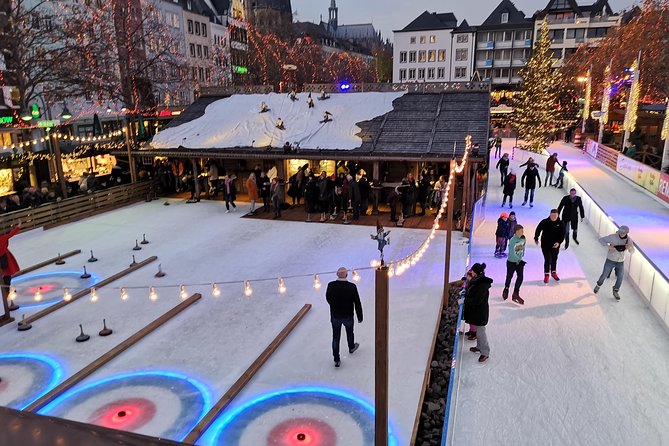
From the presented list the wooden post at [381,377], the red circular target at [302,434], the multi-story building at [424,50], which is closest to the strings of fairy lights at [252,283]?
the red circular target at [302,434]

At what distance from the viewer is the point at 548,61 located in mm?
32938

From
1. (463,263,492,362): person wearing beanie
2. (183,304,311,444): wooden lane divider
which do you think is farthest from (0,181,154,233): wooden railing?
(463,263,492,362): person wearing beanie

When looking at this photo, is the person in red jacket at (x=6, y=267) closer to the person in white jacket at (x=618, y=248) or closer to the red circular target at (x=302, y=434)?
the red circular target at (x=302, y=434)

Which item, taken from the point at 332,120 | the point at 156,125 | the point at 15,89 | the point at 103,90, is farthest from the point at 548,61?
the point at 15,89

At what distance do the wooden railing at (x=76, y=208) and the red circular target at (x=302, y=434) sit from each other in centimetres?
1266

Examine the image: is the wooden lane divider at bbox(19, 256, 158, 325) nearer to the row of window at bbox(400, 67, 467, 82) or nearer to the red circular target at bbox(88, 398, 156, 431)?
the red circular target at bbox(88, 398, 156, 431)

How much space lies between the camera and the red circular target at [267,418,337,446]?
227 inches

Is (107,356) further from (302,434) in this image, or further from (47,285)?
(47,285)

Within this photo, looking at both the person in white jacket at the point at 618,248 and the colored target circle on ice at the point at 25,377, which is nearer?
the colored target circle on ice at the point at 25,377

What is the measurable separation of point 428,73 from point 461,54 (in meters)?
4.83

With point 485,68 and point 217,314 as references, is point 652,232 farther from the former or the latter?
point 485,68

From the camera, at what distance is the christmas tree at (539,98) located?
108 feet

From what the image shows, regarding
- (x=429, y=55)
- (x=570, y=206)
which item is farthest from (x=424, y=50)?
(x=570, y=206)

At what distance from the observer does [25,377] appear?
735cm
